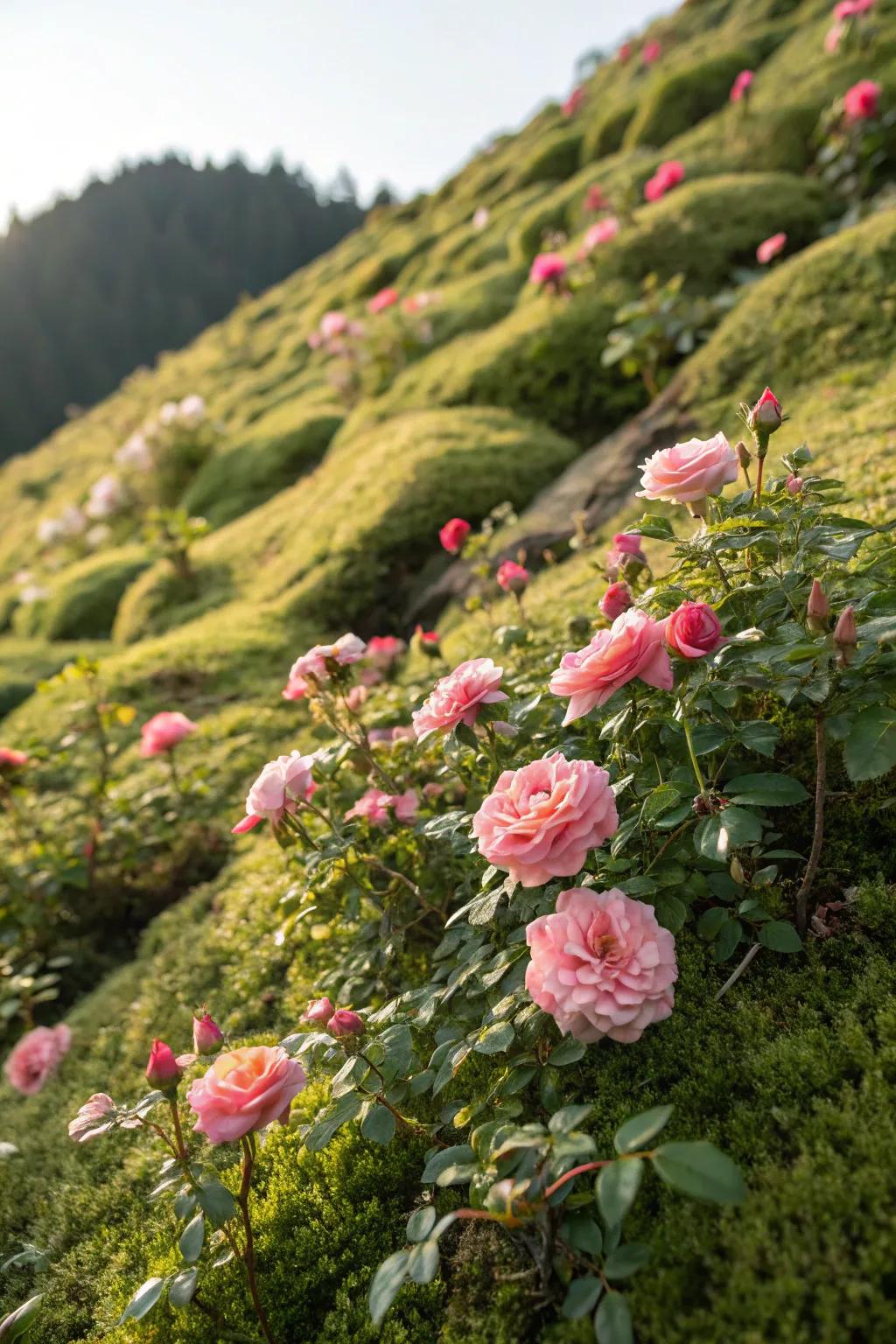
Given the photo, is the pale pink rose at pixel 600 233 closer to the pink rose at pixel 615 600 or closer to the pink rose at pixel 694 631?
the pink rose at pixel 615 600

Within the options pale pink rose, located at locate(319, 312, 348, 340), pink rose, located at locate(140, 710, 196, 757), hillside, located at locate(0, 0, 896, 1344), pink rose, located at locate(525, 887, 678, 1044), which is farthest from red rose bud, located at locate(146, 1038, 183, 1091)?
pale pink rose, located at locate(319, 312, 348, 340)

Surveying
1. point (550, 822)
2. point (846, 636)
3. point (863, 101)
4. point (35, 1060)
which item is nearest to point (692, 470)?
point (846, 636)

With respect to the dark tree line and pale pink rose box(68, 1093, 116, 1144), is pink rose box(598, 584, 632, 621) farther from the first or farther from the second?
the dark tree line

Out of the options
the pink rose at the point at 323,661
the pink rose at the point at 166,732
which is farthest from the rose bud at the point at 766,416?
the pink rose at the point at 166,732

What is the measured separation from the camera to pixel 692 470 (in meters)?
1.70

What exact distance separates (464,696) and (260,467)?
10041mm

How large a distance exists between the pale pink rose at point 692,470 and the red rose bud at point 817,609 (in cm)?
40

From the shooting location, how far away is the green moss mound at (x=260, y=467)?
418 inches

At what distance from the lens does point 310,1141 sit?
60.5 inches

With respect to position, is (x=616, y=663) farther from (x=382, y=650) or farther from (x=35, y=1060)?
(x=35, y=1060)

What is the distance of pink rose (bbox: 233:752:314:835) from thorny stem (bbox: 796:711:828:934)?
1.12 meters

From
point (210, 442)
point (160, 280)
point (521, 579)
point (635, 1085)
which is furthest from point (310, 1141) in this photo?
point (160, 280)

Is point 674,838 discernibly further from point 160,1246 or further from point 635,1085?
point 160,1246

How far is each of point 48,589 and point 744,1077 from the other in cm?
1080
